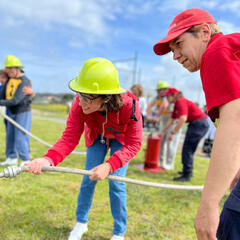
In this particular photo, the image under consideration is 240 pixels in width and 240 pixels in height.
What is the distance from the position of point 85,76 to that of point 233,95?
130cm

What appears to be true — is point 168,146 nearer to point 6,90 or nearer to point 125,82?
point 6,90

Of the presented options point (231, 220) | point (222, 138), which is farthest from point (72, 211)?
point (222, 138)

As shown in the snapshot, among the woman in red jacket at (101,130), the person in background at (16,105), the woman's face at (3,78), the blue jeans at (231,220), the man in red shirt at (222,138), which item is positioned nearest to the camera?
the man in red shirt at (222,138)

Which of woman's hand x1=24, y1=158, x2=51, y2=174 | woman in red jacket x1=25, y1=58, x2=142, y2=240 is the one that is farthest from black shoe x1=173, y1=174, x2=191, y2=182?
woman's hand x1=24, y1=158, x2=51, y2=174

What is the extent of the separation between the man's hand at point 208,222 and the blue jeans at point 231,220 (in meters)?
0.22

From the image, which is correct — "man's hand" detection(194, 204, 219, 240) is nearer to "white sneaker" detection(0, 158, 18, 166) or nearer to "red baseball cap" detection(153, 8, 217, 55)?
"red baseball cap" detection(153, 8, 217, 55)

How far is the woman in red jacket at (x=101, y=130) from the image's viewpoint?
6.69ft

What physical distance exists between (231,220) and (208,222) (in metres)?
0.25

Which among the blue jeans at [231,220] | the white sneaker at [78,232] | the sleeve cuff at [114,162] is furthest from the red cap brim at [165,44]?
the white sneaker at [78,232]

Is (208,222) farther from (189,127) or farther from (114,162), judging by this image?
(189,127)

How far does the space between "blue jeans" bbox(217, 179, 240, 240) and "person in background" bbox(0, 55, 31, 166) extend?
14.6 ft

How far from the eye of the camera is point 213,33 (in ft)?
4.33

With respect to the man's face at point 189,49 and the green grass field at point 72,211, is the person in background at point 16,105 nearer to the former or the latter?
the green grass field at point 72,211

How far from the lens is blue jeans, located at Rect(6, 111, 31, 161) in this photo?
5.05 m
